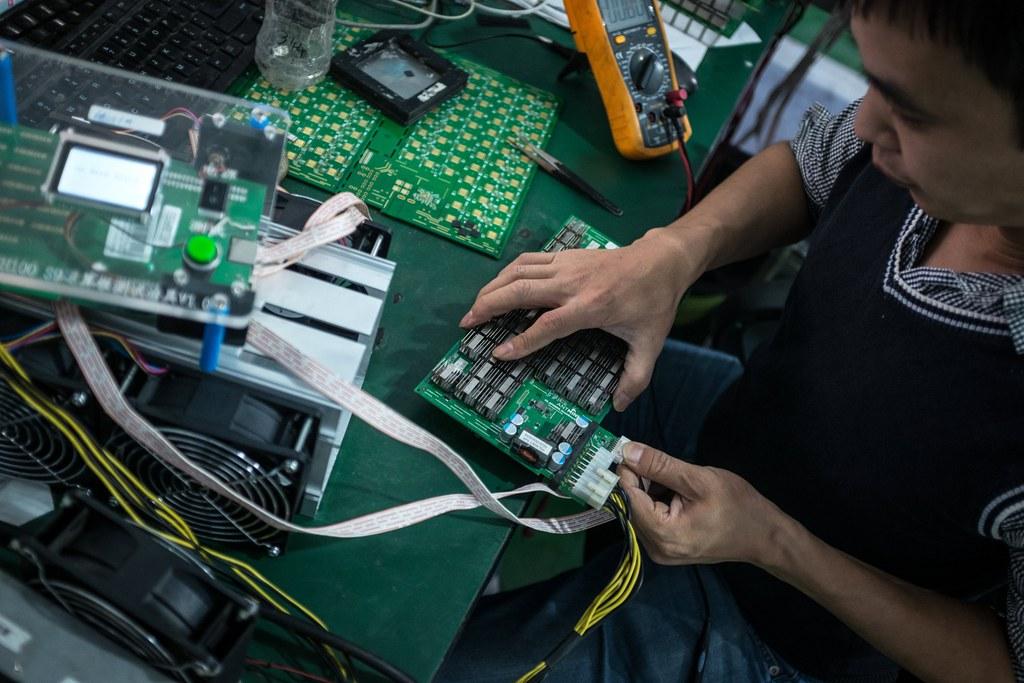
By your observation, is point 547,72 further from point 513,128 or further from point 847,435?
point 847,435

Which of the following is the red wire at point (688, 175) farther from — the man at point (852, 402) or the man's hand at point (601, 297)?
the man's hand at point (601, 297)

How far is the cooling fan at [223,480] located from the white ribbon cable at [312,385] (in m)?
0.01

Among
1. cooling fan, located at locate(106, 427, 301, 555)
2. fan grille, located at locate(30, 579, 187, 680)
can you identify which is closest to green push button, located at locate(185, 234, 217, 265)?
cooling fan, located at locate(106, 427, 301, 555)

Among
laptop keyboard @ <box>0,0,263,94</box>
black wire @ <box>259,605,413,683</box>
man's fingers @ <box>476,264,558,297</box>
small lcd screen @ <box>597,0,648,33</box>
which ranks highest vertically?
small lcd screen @ <box>597,0,648,33</box>

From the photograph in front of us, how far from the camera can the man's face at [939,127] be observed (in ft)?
2.50

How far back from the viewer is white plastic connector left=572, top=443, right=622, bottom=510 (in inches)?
40.0

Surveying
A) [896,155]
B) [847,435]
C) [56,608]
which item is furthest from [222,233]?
[847,435]

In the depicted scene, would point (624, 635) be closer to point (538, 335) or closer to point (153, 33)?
point (538, 335)

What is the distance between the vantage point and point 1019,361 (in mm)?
937

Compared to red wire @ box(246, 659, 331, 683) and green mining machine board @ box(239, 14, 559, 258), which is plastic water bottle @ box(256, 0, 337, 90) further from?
red wire @ box(246, 659, 331, 683)

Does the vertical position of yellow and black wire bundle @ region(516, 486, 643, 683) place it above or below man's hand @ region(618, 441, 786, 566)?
below

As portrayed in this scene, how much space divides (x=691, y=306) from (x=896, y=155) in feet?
4.15

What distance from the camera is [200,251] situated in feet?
2.49

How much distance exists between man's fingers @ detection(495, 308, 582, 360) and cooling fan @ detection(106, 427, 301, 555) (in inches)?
14.0
